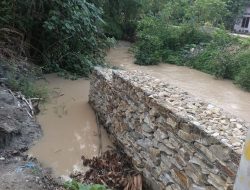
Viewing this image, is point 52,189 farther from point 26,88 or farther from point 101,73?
point 26,88

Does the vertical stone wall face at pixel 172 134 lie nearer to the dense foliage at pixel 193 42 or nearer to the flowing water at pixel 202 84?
the flowing water at pixel 202 84

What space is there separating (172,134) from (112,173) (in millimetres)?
1221

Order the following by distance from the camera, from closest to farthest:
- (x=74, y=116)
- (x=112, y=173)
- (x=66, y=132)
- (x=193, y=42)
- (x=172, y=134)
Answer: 1. (x=172, y=134)
2. (x=112, y=173)
3. (x=66, y=132)
4. (x=74, y=116)
5. (x=193, y=42)

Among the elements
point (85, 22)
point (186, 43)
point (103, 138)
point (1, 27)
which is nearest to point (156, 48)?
point (186, 43)

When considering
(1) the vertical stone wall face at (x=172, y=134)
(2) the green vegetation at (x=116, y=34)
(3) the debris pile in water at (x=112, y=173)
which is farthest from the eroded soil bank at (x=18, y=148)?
(2) the green vegetation at (x=116, y=34)

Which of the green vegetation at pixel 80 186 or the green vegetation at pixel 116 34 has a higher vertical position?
the green vegetation at pixel 116 34

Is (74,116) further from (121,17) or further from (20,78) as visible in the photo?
(121,17)

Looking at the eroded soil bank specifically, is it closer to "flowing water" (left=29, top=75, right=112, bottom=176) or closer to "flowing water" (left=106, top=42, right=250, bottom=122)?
"flowing water" (left=29, top=75, right=112, bottom=176)

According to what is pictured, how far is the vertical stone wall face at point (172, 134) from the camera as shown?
2.83 m

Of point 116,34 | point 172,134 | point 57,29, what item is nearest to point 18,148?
point 172,134

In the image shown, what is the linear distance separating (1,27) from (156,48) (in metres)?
7.13

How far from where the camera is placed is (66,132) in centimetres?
568

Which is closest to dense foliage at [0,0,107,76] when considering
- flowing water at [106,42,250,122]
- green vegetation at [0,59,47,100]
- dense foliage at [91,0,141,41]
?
green vegetation at [0,59,47,100]

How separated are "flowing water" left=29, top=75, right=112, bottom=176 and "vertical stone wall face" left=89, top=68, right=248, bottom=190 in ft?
1.60
